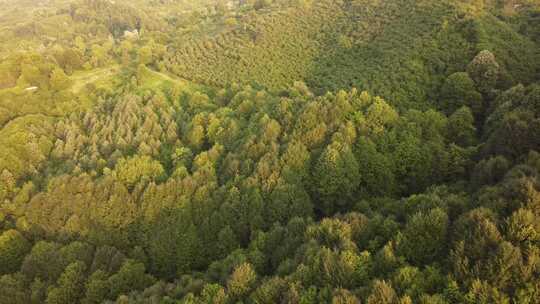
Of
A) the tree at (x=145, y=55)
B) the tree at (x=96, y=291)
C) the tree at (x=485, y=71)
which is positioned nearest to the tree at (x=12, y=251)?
the tree at (x=96, y=291)

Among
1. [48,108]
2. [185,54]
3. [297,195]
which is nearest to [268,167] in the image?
[297,195]

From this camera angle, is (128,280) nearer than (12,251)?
Yes

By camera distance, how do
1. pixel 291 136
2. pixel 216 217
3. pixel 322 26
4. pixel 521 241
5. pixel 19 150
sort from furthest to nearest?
1. pixel 322 26
2. pixel 19 150
3. pixel 291 136
4. pixel 216 217
5. pixel 521 241

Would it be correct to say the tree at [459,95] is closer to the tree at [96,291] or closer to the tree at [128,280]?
the tree at [128,280]

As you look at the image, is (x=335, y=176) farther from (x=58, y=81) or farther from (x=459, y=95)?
(x=58, y=81)

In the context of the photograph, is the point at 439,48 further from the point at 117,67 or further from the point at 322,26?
the point at 117,67

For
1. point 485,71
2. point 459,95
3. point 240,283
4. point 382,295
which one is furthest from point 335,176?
point 485,71
